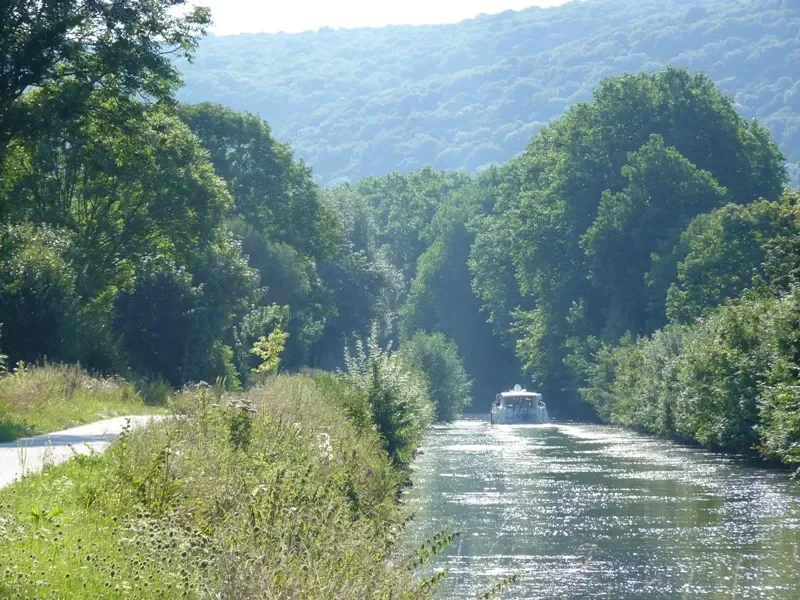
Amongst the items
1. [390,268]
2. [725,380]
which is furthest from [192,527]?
[390,268]

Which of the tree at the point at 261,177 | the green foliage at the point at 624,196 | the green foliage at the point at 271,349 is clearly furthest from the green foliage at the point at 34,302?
the green foliage at the point at 624,196

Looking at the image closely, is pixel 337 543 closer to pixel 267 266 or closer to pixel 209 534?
pixel 209 534

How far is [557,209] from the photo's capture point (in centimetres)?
8638

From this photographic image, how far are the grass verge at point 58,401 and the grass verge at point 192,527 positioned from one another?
731 centimetres

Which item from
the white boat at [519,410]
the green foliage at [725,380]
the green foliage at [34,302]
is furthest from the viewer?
the white boat at [519,410]

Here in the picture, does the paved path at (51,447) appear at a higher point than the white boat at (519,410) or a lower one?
higher

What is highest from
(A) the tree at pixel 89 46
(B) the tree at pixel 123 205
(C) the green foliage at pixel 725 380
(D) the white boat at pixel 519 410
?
(A) the tree at pixel 89 46

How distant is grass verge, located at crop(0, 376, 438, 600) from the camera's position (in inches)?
384

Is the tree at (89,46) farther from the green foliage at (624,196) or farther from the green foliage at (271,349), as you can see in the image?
the green foliage at (624,196)

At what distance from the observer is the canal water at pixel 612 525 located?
1783 centimetres

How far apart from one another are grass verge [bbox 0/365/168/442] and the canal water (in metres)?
6.59

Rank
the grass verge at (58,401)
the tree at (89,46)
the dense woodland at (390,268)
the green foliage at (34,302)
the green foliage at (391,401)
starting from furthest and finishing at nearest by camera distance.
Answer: the green foliage at (34,302) < the dense woodland at (390,268) < the green foliage at (391,401) < the tree at (89,46) < the grass verge at (58,401)

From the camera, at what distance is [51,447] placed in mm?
16000

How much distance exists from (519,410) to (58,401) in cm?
5675
